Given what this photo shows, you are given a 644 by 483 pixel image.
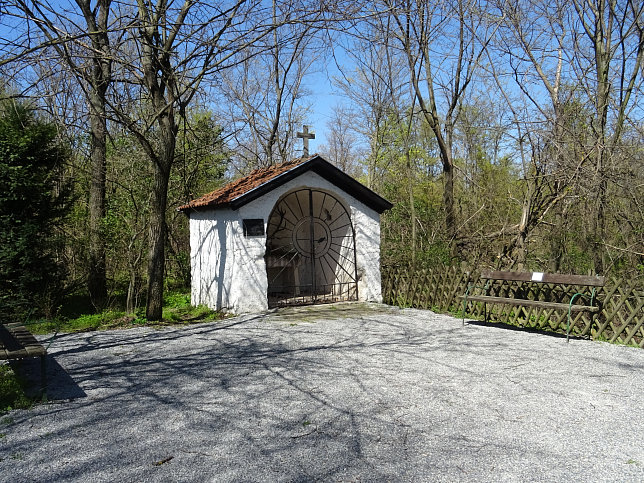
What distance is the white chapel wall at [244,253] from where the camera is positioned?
35.3ft

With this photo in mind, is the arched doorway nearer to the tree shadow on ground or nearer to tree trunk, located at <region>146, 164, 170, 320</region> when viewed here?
tree trunk, located at <region>146, 164, 170, 320</region>

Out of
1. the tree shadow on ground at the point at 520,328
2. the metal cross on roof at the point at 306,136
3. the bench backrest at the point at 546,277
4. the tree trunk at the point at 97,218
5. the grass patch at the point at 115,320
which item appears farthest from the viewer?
the tree trunk at the point at 97,218

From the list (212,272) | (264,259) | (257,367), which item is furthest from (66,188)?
(257,367)

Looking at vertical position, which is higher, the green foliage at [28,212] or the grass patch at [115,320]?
the green foliage at [28,212]

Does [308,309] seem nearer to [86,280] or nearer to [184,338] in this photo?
[184,338]

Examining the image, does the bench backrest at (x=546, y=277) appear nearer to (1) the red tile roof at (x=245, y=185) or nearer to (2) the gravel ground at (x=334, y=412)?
(2) the gravel ground at (x=334, y=412)

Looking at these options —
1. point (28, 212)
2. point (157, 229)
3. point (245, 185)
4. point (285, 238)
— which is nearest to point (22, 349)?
point (157, 229)

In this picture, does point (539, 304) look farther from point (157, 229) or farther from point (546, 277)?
point (157, 229)

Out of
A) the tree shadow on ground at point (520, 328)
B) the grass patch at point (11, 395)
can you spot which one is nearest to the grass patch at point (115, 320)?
the grass patch at point (11, 395)

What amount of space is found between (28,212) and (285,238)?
20.5ft

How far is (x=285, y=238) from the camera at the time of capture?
47.1ft

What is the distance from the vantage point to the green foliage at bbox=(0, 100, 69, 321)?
32.9ft

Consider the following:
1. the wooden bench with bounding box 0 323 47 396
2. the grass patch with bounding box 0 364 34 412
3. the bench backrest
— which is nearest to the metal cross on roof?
the bench backrest

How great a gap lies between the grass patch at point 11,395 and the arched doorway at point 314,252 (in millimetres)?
6446
